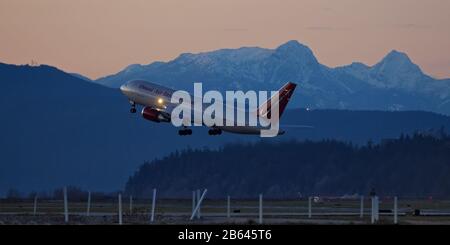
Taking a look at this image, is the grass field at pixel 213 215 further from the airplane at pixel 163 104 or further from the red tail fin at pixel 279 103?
the red tail fin at pixel 279 103

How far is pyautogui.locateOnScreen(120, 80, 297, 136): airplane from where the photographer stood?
491ft

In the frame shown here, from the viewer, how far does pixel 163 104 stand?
155 meters

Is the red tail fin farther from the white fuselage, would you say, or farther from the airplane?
the white fuselage

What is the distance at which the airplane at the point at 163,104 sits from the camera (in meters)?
150

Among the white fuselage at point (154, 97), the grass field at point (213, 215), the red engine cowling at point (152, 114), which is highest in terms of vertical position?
the white fuselage at point (154, 97)

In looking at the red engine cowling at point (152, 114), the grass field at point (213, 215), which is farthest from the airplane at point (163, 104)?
the grass field at point (213, 215)

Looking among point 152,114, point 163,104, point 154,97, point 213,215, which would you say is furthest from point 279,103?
point 213,215

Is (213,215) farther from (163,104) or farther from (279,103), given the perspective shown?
(163,104)
